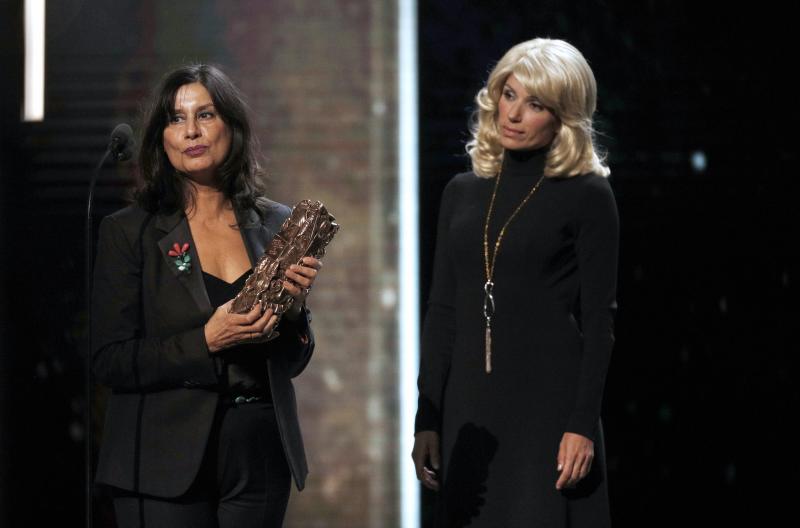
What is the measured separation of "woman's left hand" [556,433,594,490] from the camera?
2389 mm

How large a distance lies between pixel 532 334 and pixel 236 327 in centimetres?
65

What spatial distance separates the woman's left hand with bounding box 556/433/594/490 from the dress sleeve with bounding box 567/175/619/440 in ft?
0.06

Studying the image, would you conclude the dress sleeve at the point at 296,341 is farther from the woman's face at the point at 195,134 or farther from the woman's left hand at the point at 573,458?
the woman's left hand at the point at 573,458

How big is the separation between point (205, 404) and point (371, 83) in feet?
7.99

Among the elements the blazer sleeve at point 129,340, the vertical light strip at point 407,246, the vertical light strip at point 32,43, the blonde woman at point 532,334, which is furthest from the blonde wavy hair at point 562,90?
the vertical light strip at point 32,43

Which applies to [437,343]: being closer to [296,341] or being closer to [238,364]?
[296,341]

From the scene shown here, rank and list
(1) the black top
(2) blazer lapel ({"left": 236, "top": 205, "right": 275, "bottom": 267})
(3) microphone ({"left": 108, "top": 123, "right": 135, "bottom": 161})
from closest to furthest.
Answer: (1) the black top
(2) blazer lapel ({"left": 236, "top": 205, "right": 275, "bottom": 267})
(3) microphone ({"left": 108, "top": 123, "right": 135, "bottom": 161})

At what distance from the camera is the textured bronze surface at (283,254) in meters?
2.23

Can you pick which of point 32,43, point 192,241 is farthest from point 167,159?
point 32,43

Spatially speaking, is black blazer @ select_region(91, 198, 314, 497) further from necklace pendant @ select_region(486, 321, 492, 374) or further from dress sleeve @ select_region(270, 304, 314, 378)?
necklace pendant @ select_region(486, 321, 492, 374)

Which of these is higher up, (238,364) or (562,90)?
(562,90)

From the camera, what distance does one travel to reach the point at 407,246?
4512mm

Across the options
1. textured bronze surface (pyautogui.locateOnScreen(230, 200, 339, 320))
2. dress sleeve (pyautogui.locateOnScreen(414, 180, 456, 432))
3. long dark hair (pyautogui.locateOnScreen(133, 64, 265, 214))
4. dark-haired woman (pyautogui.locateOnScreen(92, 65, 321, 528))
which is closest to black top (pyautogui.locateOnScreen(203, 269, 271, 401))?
dark-haired woman (pyautogui.locateOnScreen(92, 65, 321, 528))

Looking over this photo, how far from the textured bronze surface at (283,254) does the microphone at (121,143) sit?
0.45 meters
